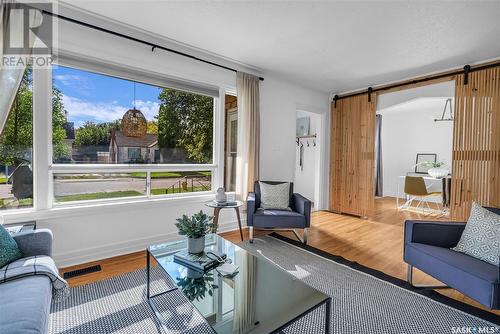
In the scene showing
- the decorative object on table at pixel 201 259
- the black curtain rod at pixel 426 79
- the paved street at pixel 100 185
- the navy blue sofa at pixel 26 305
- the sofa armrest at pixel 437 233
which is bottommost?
the navy blue sofa at pixel 26 305

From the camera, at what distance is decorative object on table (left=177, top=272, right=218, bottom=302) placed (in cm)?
142

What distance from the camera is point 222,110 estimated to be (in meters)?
3.59

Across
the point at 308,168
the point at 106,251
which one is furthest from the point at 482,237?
the point at 308,168

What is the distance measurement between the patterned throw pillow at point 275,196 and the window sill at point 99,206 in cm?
75

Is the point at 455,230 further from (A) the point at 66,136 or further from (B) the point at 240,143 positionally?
(A) the point at 66,136

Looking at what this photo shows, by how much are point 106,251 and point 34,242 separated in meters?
1.01

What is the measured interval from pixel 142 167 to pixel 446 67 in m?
4.53

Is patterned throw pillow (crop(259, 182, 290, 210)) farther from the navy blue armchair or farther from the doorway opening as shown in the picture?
the doorway opening

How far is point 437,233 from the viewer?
7.22ft

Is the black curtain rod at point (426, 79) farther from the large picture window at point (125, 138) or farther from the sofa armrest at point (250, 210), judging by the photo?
the sofa armrest at point (250, 210)

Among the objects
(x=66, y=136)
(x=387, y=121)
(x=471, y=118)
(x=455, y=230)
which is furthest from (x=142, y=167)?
(x=387, y=121)

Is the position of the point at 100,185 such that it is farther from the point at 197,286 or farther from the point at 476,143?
the point at 476,143

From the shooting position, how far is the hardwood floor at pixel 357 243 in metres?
2.41

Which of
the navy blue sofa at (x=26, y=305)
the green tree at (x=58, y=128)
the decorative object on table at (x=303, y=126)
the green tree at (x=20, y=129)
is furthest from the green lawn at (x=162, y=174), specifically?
the decorative object on table at (x=303, y=126)
